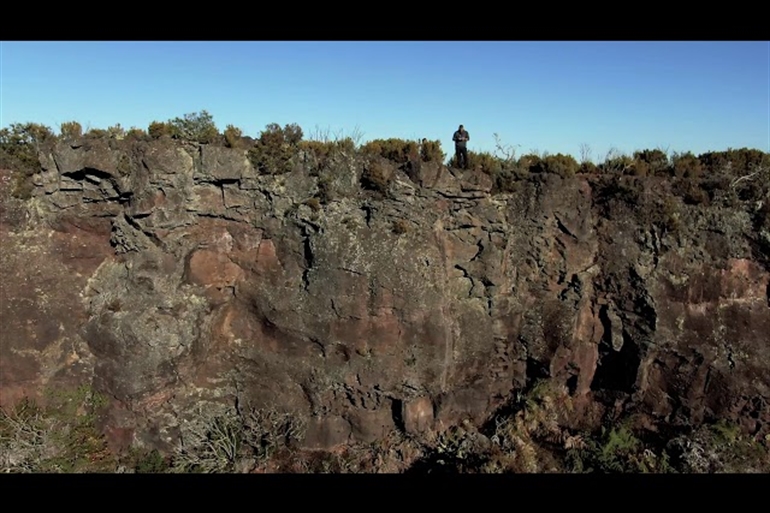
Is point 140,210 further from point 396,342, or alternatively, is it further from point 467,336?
point 467,336

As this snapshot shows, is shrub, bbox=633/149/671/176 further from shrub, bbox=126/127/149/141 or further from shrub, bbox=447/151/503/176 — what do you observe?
shrub, bbox=126/127/149/141

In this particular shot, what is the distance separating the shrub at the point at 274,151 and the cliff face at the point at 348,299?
0.77ft

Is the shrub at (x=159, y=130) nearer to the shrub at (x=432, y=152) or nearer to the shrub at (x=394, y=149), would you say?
the shrub at (x=394, y=149)

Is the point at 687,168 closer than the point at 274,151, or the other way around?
the point at 274,151

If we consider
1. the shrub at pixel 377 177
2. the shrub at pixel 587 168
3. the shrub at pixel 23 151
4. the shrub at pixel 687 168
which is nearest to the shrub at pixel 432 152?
the shrub at pixel 377 177

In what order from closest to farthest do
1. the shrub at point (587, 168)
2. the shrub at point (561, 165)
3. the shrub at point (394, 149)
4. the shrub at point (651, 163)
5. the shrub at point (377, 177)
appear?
the shrub at point (377, 177), the shrub at point (394, 149), the shrub at point (561, 165), the shrub at point (651, 163), the shrub at point (587, 168)

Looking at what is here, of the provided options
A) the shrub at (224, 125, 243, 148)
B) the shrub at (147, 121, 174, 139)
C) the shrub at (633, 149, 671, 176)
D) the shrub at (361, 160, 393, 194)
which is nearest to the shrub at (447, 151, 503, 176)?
the shrub at (361, 160, 393, 194)

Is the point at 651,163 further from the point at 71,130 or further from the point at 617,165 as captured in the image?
the point at 71,130

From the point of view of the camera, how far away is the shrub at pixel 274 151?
39.9 ft

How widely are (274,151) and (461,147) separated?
16.1 feet

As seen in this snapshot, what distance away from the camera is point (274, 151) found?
1230 cm

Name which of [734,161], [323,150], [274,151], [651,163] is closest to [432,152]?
[323,150]

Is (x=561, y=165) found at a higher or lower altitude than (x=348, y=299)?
higher
